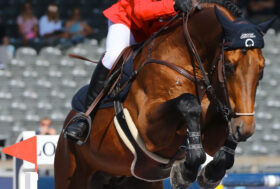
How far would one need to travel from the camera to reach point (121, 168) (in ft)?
14.1

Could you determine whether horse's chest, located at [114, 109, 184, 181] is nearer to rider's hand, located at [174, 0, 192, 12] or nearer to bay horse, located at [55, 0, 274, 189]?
bay horse, located at [55, 0, 274, 189]

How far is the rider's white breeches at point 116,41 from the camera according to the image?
4293 millimetres

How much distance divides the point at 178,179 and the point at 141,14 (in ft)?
3.89

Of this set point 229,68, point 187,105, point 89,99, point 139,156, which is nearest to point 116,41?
point 89,99

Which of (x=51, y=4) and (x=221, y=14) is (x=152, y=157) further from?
(x=51, y=4)

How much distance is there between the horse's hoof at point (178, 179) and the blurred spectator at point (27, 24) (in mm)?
7405

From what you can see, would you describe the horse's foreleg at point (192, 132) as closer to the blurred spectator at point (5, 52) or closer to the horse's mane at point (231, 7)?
the horse's mane at point (231, 7)

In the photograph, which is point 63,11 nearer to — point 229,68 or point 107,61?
point 107,61

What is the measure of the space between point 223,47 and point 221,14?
208 mm

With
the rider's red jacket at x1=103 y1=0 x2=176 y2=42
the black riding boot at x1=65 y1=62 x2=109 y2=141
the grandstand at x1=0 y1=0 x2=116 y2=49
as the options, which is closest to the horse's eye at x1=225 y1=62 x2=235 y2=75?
the rider's red jacket at x1=103 y1=0 x2=176 y2=42

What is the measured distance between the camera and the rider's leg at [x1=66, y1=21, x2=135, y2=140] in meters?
4.30

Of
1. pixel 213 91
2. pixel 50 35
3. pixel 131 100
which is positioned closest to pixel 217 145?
pixel 213 91

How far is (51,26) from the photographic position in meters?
10.6

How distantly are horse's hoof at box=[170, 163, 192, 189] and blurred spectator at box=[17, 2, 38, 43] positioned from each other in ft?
24.3
